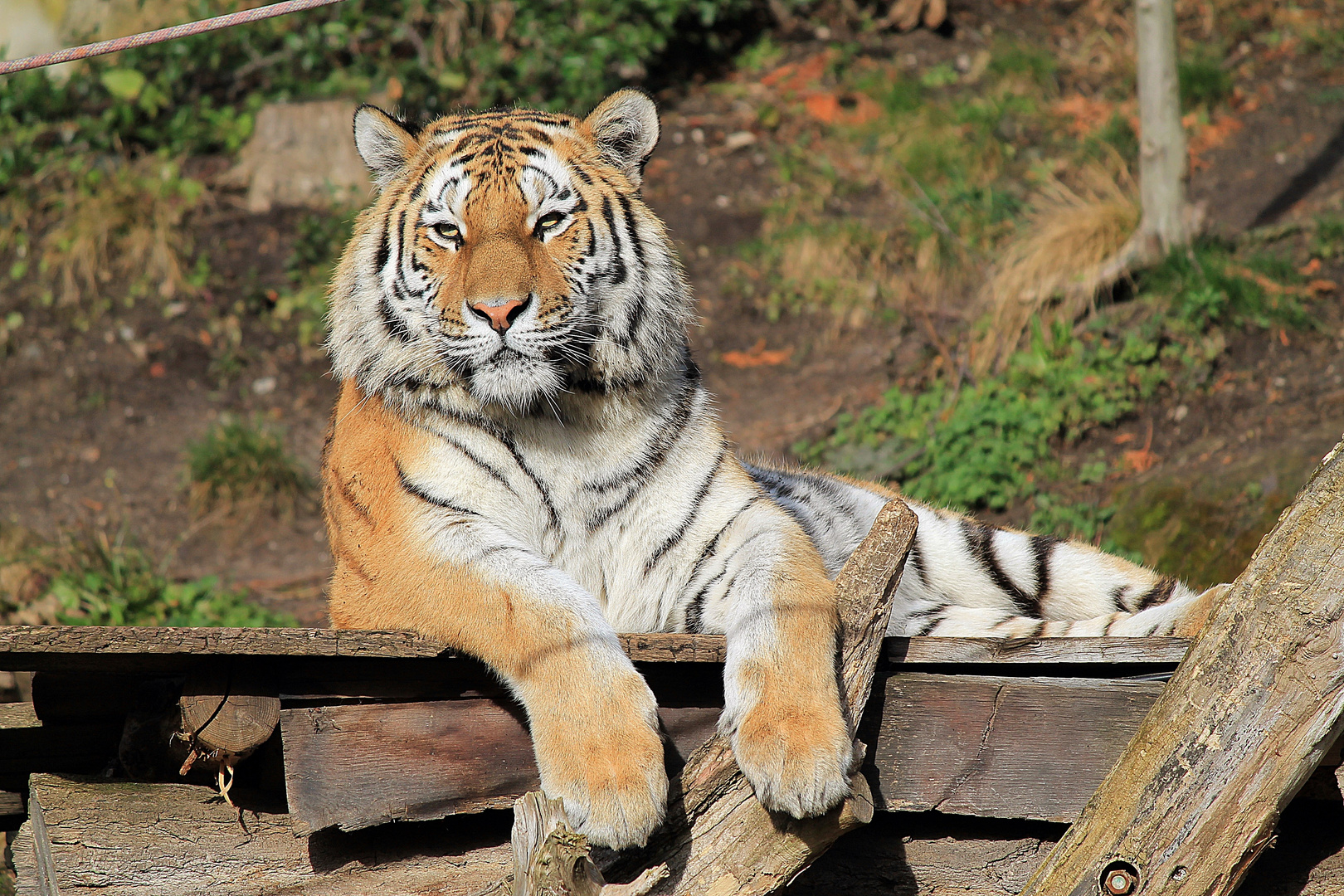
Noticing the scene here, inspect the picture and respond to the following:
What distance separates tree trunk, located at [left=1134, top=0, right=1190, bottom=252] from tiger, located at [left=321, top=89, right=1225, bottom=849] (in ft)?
9.72

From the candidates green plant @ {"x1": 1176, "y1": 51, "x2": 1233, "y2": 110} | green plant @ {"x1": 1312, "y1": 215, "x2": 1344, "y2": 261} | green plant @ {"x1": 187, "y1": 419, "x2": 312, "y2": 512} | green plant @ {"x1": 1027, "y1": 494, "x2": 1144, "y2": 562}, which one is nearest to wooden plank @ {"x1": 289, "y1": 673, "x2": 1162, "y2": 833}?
green plant @ {"x1": 1027, "y1": 494, "x2": 1144, "y2": 562}

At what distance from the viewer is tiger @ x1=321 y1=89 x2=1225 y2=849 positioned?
6.97 ft

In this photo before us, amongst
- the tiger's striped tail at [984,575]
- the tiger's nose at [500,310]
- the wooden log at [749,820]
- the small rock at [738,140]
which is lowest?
the tiger's striped tail at [984,575]

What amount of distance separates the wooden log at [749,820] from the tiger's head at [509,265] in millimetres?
847

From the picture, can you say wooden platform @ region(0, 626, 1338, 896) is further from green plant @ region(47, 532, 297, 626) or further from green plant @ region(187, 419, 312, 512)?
green plant @ region(187, 419, 312, 512)

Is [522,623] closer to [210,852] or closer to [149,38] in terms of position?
[210,852]

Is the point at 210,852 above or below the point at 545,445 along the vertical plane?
below

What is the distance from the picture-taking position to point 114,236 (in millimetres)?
7012

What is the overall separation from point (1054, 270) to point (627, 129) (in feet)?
11.5

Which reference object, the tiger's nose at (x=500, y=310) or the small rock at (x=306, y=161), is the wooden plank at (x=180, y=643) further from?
the small rock at (x=306, y=161)

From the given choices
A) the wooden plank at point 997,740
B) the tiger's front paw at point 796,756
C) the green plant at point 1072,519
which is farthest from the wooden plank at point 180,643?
the green plant at point 1072,519

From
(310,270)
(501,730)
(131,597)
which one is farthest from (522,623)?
(310,270)

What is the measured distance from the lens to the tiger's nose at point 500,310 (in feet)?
7.72

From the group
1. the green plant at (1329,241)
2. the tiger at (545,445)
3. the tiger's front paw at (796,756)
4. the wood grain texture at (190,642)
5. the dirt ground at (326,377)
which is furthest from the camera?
the green plant at (1329,241)
